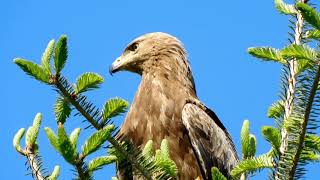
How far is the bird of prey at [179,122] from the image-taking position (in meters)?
6.88

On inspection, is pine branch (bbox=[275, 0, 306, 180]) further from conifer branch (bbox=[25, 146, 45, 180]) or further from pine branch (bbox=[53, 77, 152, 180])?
conifer branch (bbox=[25, 146, 45, 180])

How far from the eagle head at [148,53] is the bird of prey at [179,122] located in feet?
0.19

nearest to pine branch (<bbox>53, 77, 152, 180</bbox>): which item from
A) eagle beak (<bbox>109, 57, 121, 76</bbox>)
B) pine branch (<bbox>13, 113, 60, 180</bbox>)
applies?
pine branch (<bbox>13, 113, 60, 180</bbox>)

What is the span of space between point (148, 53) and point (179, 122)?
172 cm

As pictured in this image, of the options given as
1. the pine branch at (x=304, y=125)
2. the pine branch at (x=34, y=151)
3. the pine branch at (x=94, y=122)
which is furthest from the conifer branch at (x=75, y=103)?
the pine branch at (x=304, y=125)

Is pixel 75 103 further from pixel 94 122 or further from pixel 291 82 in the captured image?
pixel 291 82

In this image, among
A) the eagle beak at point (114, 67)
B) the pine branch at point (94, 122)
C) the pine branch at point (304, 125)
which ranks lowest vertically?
the pine branch at point (304, 125)

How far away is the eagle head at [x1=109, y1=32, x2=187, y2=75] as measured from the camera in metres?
8.40

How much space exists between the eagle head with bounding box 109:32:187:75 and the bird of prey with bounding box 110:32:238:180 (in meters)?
0.06

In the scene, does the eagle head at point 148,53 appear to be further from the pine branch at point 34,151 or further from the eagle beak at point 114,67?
the pine branch at point 34,151

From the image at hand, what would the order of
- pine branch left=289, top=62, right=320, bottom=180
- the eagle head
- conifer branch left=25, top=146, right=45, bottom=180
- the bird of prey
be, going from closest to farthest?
pine branch left=289, top=62, right=320, bottom=180 < conifer branch left=25, top=146, right=45, bottom=180 < the bird of prey < the eagle head

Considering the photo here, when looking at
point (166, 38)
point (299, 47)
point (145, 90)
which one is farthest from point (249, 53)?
point (166, 38)

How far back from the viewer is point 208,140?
7.17 metres

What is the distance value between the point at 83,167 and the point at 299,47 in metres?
1.14
